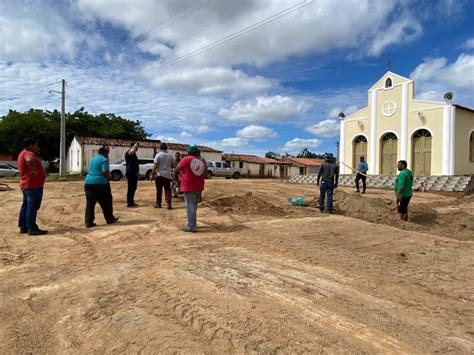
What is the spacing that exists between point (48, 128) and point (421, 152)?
37.2 meters

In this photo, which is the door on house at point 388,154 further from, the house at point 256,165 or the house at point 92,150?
the house at point 256,165

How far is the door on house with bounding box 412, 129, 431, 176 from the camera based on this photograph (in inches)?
937

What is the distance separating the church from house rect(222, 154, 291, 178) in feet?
70.8

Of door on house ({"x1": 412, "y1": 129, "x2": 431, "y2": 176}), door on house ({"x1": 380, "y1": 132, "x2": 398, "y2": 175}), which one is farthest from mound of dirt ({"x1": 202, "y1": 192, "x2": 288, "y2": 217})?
door on house ({"x1": 380, "y1": 132, "x2": 398, "y2": 175})

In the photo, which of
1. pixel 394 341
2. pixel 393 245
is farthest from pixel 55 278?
pixel 393 245

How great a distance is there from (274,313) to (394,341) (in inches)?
38.3

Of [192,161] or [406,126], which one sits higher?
[406,126]

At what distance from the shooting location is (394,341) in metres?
2.82

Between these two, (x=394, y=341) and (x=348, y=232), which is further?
(x=348, y=232)

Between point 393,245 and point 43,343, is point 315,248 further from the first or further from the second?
point 43,343

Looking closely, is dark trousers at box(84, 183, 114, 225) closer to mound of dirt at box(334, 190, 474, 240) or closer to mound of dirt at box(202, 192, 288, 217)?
mound of dirt at box(202, 192, 288, 217)

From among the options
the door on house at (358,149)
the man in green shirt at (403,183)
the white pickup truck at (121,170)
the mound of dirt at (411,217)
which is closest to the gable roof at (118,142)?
the white pickup truck at (121,170)

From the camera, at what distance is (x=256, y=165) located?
5131 cm

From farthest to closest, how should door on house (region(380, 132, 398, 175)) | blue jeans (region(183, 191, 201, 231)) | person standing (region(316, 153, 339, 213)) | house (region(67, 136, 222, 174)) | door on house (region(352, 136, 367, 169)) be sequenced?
house (region(67, 136, 222, 174)) → door on house (region(352, 136, 367, 169)) → door on house (region(380, 132, 398, 175)) → person standing (region(316, 153, 339, 213)) → blue jeans (region(183, 191, 201, 231))
